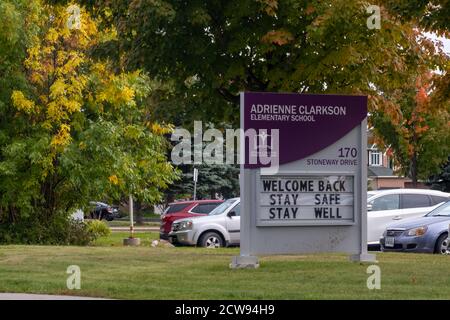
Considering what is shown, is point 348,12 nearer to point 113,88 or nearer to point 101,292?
point 101,292

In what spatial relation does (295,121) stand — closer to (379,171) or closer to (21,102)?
(21,102)

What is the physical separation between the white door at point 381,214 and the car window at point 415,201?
0.68 feet

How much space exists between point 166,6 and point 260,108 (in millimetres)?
2346

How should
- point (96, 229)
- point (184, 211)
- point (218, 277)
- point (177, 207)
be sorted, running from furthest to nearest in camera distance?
point (177, 207), point (184, 211), point (96, 229), point (218, 277)

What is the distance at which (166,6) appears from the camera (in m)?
15.1

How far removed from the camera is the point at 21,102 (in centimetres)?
2528

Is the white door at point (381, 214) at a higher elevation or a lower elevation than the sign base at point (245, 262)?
higher

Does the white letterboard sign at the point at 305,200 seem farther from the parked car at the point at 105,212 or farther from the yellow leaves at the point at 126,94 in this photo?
the parked car at the point at 105,212

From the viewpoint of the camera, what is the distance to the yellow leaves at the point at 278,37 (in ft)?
49.0

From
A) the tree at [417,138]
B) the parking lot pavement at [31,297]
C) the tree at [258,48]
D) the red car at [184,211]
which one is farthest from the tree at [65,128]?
the tree at [417,138]

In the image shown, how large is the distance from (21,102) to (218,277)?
44.3 feet

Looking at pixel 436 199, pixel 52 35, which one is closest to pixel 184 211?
→ pixel 52 35

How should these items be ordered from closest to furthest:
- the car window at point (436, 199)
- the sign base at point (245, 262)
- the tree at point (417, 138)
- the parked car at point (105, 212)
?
the sign base at point (245, 262), the car window at point (436, 199), the tree at point (417, 138), the parked car at point (105, 212)
